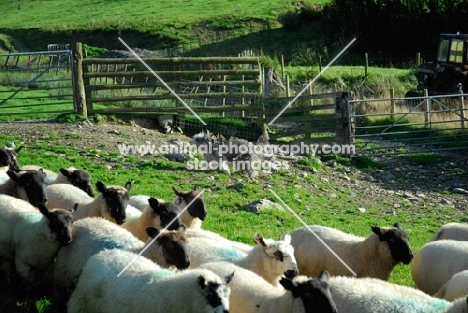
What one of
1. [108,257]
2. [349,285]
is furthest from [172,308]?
[349,285]

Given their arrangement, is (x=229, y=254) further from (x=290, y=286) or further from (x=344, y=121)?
(x=344, y=121)

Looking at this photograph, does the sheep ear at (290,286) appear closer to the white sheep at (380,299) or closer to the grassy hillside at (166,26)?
the white sheep at (380,299)

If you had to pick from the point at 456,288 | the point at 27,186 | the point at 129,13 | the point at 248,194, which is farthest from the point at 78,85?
the point at 129,13

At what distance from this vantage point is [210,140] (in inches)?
672

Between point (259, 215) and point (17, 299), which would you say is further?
point (259, 215)

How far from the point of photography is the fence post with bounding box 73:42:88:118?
1930 cm

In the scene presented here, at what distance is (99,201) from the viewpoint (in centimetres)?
974

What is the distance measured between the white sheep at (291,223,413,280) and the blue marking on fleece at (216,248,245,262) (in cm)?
130

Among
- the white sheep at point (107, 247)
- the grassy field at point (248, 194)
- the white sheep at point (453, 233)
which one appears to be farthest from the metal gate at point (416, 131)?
the white sheep at point (107, 247)

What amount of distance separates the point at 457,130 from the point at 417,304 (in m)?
16.6

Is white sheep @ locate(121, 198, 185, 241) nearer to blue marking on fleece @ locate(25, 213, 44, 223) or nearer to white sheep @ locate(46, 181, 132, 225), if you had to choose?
white sheep @ locate(46, 181, 132, 225)

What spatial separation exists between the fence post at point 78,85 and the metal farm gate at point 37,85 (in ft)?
0.56

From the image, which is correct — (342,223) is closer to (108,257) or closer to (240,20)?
(108,257)

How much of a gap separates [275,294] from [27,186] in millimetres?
4298
